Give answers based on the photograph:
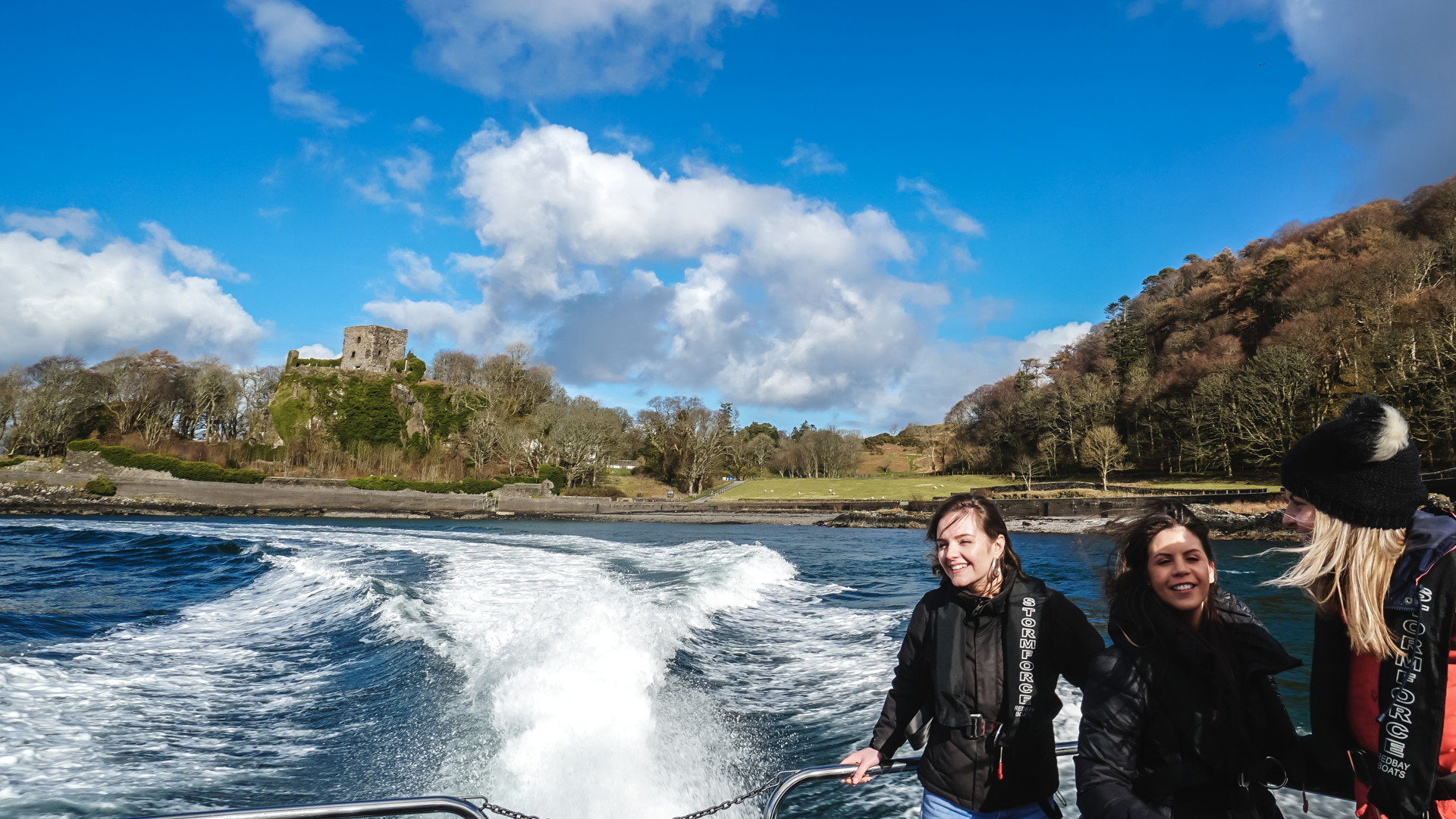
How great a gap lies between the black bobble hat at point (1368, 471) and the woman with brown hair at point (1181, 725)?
491mm

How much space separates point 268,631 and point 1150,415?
197ft

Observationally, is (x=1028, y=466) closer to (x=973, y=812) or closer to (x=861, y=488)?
(x=861, y=488)

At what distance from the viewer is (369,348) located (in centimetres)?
5878

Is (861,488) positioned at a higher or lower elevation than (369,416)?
lower

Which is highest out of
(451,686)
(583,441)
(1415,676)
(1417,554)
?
(583,441)

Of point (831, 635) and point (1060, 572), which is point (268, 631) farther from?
point (1060, 572)

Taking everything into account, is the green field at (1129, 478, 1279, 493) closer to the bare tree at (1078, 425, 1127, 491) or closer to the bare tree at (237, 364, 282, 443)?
the bare tree at (1078, 425, 1127, 491)

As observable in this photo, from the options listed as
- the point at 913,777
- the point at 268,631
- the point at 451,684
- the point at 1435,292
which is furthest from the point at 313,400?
the point at 1435,292

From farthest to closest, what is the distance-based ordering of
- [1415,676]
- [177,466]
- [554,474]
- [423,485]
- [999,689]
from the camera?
[554,474] < [423,485] < [177,466] < [999,689] < [1415,676]

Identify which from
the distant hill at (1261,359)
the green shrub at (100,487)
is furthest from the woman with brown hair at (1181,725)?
the green shrub at (100,487)

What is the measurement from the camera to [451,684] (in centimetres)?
634

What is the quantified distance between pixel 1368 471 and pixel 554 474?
51384 millimetres

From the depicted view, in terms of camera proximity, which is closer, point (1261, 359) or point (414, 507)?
point (1261, 359)

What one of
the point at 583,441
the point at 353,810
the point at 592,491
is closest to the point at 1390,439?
the point at 353,810
